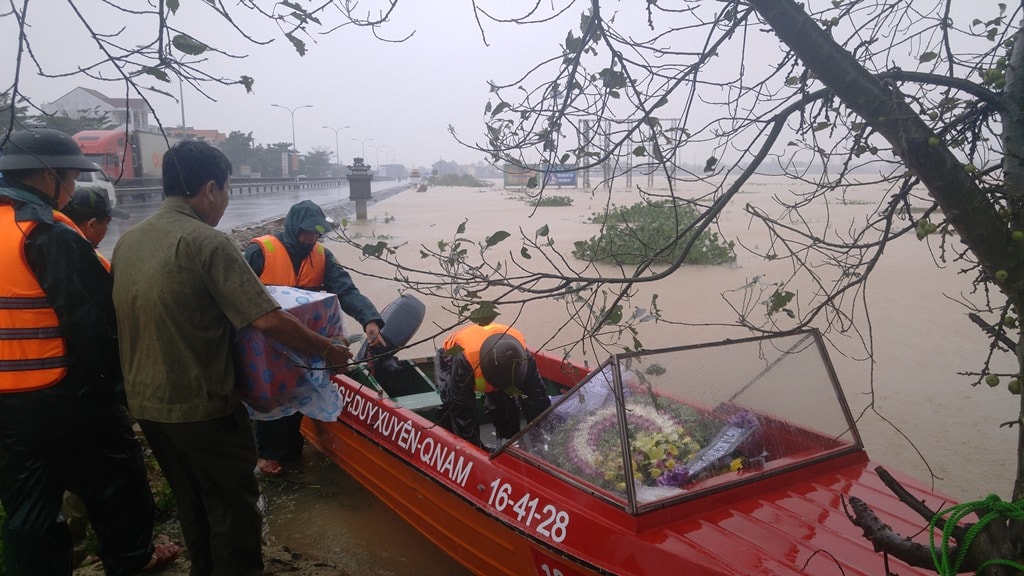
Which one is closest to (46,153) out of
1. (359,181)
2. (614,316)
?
(614,316)

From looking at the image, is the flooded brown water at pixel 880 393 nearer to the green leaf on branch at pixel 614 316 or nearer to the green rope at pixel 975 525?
the green leaf on branch at pixel 614 316

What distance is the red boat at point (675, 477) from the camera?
2.40m

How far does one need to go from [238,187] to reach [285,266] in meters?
37.6

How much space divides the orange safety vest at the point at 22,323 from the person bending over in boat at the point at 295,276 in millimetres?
1672

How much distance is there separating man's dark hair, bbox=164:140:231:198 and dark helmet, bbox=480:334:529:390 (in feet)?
5.30

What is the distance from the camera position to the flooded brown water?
398 centimetres

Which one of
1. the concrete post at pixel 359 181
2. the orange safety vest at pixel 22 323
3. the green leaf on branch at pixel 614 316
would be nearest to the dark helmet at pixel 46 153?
the orange safety vest at pixel 22 323

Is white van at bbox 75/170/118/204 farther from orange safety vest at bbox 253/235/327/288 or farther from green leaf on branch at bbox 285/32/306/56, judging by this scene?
orange safety vest at bbox 253/235/327/288

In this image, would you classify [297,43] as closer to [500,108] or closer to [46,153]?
[500,108]

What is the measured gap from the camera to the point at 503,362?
3516 millimetres

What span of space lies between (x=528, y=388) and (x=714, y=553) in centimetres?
163

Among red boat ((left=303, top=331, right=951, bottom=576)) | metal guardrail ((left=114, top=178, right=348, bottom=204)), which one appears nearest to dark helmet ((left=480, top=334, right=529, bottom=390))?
red boat ((left=303, top=331, right=951, bottom=576))

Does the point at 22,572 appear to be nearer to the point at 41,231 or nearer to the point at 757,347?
the point at 41,231

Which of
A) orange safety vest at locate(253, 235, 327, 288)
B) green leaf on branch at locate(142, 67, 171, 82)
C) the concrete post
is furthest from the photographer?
the concrete post
